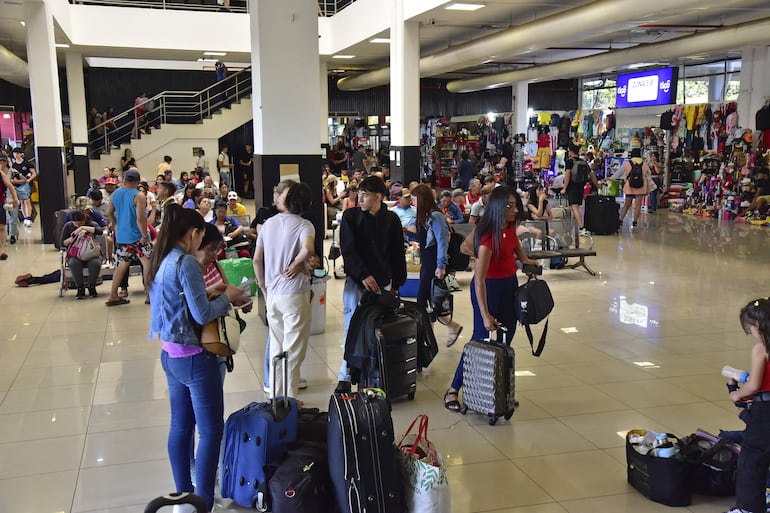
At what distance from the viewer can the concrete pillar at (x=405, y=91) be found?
14.0 metres

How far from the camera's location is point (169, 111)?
24.4 metres

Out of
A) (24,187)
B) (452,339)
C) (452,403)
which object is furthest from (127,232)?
(24,187)

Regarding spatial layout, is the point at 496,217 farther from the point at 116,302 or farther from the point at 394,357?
the point at 116,302

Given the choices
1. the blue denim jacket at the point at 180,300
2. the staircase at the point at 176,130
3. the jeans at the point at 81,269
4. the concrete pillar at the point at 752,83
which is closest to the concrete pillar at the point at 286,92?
the jeans at the point at 81,269

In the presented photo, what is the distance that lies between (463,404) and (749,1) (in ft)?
33.2

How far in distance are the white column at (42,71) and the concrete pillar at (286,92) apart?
7483 millimetres

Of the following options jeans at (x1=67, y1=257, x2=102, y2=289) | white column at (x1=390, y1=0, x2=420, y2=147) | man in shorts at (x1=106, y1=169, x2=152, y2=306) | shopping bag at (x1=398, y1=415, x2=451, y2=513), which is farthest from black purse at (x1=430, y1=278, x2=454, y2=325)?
white column at (x1=390, y1=0, x2=420, y2=147)

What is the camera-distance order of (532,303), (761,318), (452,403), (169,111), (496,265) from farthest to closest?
1. (169,111)
2. (452,403)
3. (496,265)
4. (532,303)
5. (761,318)

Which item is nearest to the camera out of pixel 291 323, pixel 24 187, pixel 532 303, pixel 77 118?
pixel 532 303

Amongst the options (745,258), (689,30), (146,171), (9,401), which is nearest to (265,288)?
(9,401)

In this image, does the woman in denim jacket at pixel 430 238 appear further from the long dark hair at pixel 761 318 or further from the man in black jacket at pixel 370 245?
the long dark hair at pixel 761 318

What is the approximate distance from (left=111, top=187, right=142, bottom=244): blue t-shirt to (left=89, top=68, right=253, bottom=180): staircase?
45.1 feet

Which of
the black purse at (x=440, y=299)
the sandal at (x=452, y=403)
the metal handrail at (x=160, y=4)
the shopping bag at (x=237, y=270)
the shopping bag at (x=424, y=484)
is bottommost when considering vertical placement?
the sandal at (x=452, y=403)

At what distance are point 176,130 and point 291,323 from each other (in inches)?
732
